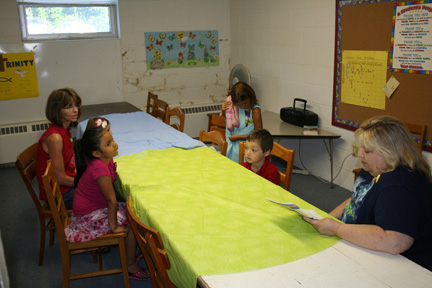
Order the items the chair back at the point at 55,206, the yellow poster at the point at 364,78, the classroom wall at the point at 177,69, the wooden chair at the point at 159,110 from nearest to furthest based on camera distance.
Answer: the chair back at the point at 55,206 → the yellow poster at the point at 364,78 → the wooden chair at the point at 159,110 → the classroom wall at the point at 177,69

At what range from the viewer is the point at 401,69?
3352mm

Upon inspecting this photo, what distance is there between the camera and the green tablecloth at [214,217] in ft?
5.13

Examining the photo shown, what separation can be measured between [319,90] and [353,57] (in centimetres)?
58

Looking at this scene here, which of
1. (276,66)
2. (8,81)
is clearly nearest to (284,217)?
(276,66)

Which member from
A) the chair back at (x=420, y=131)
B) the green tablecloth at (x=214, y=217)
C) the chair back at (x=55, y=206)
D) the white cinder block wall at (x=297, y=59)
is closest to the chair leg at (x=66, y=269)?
the chair back at (x=55, y=206)

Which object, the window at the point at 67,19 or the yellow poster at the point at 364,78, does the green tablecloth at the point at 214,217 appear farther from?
the window at the point at 67,19

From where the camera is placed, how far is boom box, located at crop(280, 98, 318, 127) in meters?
4.24

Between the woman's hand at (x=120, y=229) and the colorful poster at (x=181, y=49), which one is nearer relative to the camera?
the woman's hand at (x=120, y=229)

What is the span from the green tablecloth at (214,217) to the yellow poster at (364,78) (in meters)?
1.70

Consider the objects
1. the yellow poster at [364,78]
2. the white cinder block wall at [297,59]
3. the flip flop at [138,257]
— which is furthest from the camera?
the white cinder block wall at [297,59]

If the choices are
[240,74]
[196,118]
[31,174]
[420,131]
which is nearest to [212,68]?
[196,118]

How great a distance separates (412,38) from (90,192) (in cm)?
268

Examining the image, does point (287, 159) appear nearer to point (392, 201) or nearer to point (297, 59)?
point (392, 201)

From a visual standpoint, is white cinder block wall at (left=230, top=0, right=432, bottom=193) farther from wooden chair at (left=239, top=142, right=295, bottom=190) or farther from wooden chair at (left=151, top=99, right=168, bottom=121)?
wooden chair at (left=151, top=99, right=168, bottom=121)
